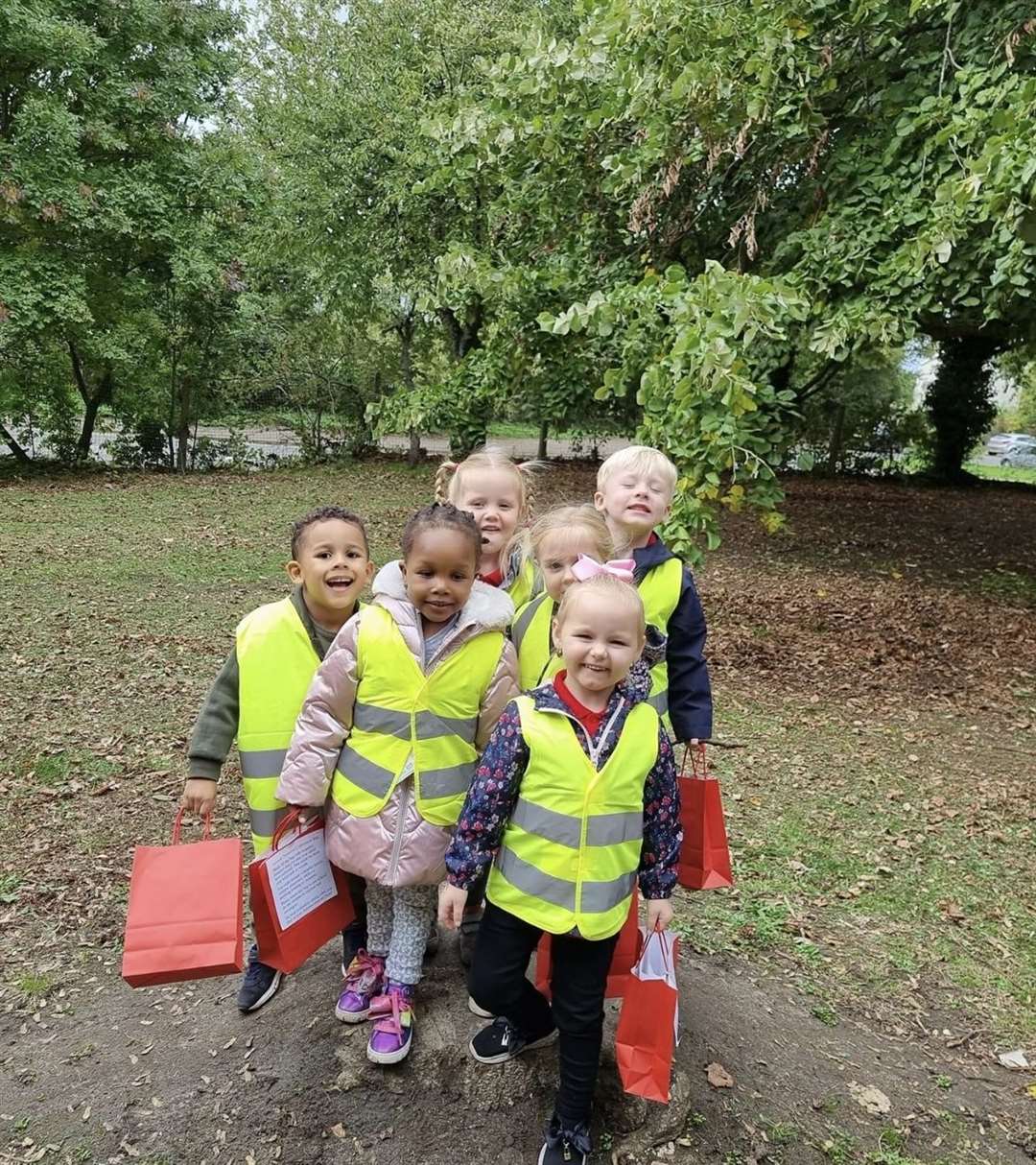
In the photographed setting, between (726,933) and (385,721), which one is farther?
(726,933)

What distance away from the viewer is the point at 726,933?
3713 millimetres

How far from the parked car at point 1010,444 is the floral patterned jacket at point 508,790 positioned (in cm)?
3904

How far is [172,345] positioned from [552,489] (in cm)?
826

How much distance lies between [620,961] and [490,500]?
134cm

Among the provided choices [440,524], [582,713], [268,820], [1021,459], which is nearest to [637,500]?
[440,524]

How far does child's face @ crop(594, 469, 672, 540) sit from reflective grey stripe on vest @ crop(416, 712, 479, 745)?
0.80 m

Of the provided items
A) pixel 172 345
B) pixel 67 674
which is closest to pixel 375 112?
pixel 172 345

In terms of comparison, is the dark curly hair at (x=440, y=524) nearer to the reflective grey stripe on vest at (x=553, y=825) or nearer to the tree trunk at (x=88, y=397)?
the reflective grey stripe on vest at (x=553, y=825)

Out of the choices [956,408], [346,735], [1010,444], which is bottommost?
[1010,444]

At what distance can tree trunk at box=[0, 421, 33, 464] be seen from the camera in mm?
17334

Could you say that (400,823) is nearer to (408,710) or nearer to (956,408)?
(408,710)

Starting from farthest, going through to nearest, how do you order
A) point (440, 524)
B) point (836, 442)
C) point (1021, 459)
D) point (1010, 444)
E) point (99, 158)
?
1. point (1010, 444)
2. point (1021, 459)
3. point (836, 442)
4. point (99, 158)
5. point (440, 524)

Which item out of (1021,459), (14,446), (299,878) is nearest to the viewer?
(299,878)

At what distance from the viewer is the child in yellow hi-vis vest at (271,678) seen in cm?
257
